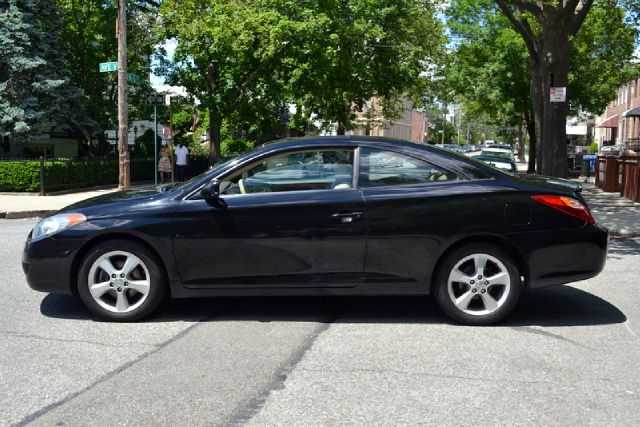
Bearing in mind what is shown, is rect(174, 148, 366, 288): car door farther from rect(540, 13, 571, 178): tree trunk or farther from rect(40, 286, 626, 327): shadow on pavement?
rect(540, 13, 571, 178): tree trunk

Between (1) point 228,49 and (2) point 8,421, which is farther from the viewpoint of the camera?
(1) point 228,49

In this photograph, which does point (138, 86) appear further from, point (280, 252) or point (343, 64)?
point (280, 252)

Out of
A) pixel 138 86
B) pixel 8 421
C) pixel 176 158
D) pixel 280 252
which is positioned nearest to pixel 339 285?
pixel 280 252

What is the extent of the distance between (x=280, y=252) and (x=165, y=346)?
115cm

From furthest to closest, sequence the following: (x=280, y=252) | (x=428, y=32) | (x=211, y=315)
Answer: (x=428, y=32) < (x=211, y=315) < (x=280, y=252)

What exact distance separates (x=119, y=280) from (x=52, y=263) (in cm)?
57

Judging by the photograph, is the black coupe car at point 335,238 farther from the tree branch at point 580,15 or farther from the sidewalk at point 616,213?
the tree branch at point 580,15

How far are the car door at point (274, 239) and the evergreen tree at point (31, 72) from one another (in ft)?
63.7

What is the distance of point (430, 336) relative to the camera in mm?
5215

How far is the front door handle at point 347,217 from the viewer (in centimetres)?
533

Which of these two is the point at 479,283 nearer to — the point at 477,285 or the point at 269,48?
the point at 477,285

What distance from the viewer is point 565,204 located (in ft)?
17.9

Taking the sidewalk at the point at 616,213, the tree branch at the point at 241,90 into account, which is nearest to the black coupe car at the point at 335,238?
the sidewalk at the point at 616,213

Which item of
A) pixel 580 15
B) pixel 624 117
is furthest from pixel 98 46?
pixel 624 117
